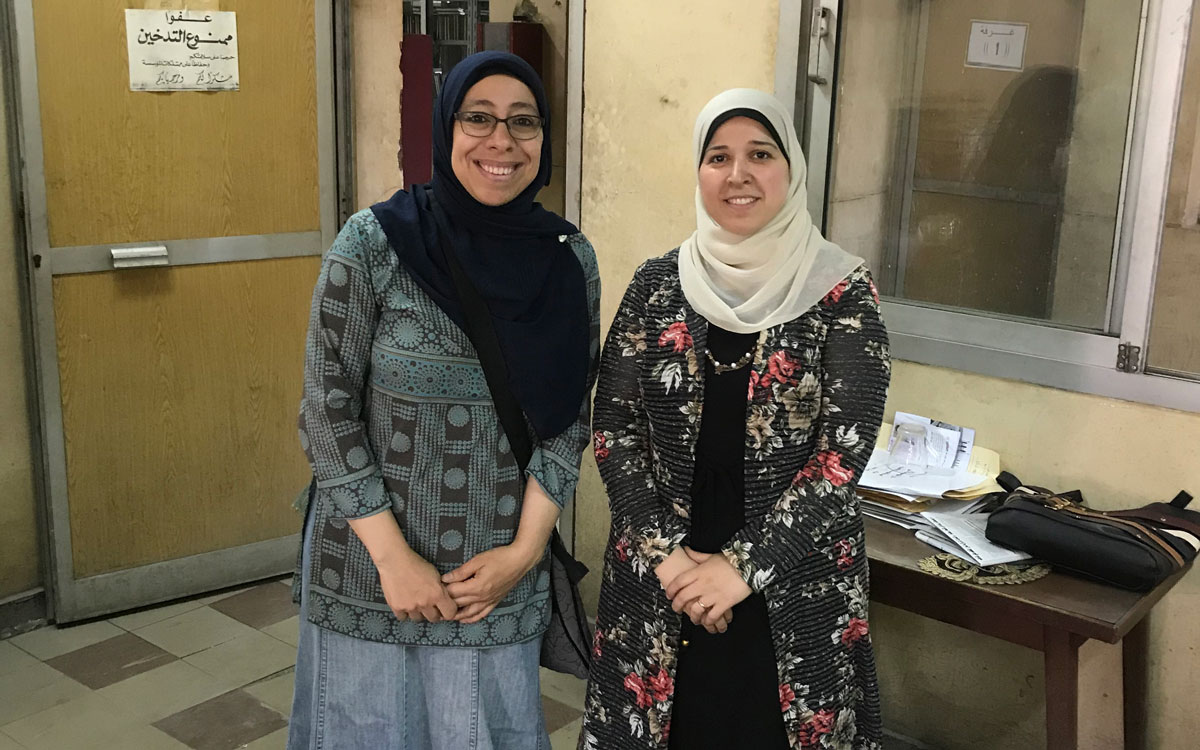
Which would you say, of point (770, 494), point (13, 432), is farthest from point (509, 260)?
point (13, 432)

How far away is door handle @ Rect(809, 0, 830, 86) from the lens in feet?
8.46

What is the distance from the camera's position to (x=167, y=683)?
301 centimetres

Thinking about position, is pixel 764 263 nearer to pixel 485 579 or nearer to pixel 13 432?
pixel 485 579

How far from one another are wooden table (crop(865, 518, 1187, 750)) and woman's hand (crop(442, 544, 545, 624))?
0.74 meters

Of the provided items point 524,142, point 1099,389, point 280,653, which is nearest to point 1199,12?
point 1099,389

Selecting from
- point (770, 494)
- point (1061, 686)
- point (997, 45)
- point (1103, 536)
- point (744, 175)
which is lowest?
point (1061, 686)

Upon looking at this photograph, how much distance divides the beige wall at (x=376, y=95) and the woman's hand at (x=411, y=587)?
2172mm

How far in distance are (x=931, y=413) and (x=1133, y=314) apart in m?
0.47

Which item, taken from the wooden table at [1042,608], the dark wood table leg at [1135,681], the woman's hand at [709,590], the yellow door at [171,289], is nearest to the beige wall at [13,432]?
the yellow door at [171,289]

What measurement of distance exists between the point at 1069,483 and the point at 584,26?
1.61m

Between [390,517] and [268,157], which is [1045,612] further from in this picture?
[268,157]

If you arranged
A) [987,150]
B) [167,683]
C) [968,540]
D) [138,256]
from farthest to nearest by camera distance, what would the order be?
[138,256], [167,683], [987,150], [968,540]

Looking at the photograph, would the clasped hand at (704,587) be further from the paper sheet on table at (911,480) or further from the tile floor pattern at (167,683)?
the tile floor pattern at (167,683)

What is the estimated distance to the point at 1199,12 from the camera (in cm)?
214
